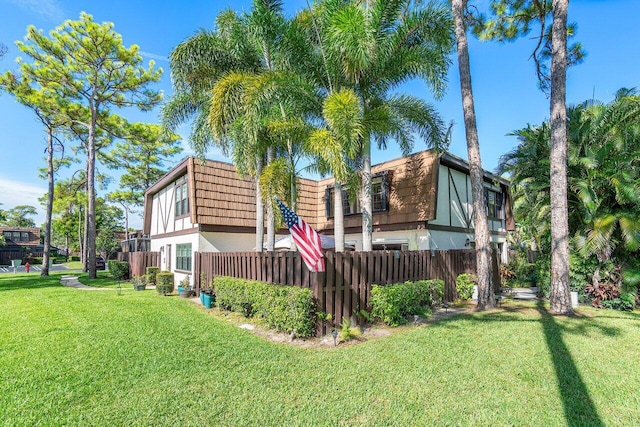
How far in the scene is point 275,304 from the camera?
6.36m

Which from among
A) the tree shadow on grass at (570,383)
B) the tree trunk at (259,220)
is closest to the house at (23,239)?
the tree trunk at (259,220)

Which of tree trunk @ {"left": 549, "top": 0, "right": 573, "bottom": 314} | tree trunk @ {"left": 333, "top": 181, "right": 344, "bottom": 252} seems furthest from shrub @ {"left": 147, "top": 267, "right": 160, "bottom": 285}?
tree trunk @ {"left": 549, "top": 0, "right": 573, "bottom": 314}

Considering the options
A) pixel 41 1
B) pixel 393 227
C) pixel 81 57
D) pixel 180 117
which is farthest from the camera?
pixel 81 57

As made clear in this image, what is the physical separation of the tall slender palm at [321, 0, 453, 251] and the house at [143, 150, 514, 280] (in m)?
2.65

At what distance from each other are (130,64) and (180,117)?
10.0 meters

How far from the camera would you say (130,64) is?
17.8 m

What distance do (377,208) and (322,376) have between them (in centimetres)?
960

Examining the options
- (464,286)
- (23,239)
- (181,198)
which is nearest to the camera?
(464,286)

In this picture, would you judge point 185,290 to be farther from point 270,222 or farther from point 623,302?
point 623,302

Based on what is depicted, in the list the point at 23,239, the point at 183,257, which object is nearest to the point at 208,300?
the point at 183,257

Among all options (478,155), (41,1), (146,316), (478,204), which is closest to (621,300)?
(478,204)

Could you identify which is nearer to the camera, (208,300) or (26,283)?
(208,300)

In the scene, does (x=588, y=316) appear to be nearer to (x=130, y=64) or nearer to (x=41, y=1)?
(x=41, y=1)

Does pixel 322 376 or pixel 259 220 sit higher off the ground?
pixel 259 220
